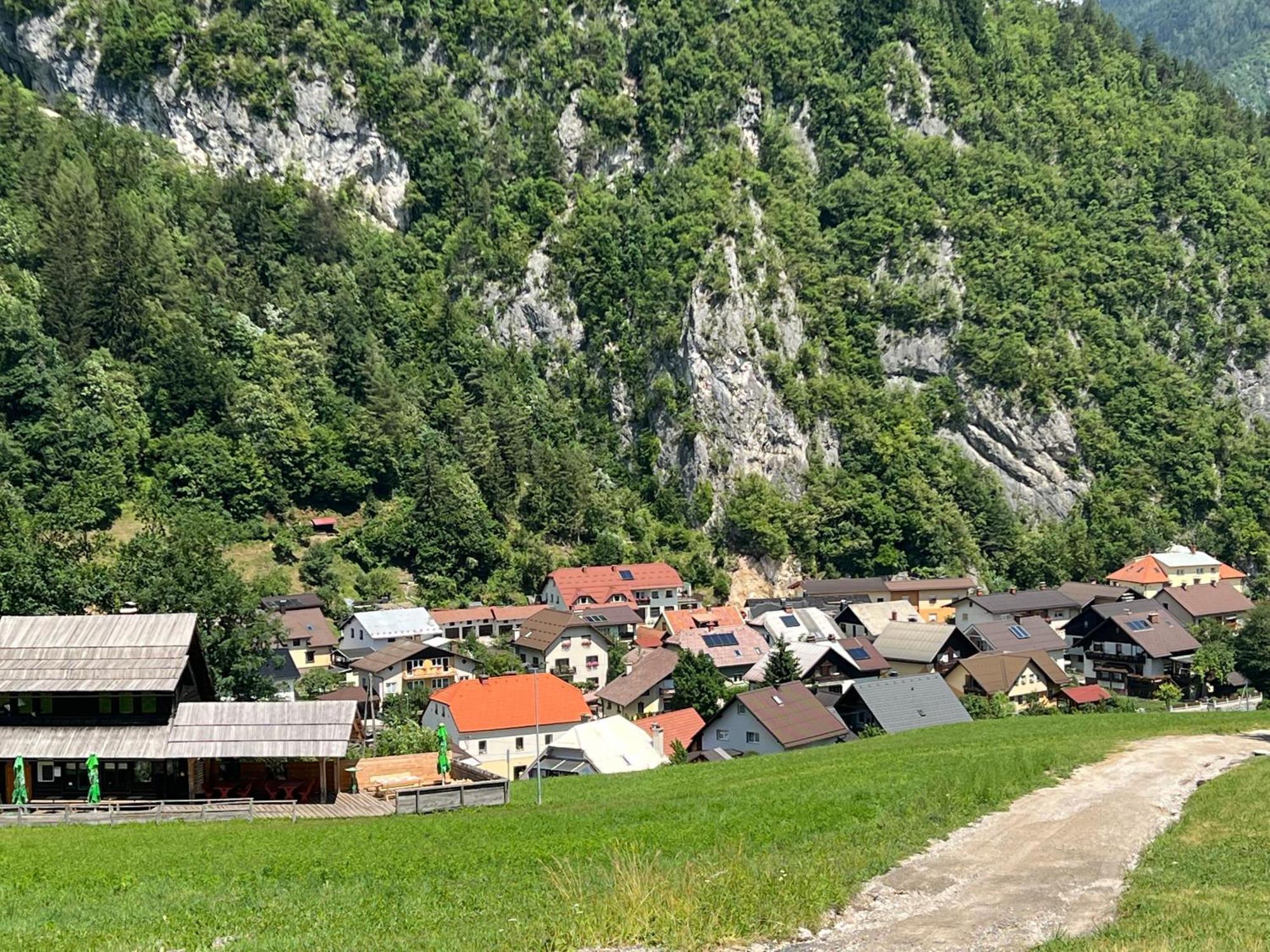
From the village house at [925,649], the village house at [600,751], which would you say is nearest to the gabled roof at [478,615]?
the village house at [925,649]

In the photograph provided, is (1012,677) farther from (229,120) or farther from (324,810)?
(229,120)

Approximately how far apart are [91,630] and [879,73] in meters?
136

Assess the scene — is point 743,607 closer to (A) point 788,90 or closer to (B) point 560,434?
(B) point 560,434

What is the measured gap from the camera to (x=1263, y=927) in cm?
1257

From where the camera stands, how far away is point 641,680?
6078 cm

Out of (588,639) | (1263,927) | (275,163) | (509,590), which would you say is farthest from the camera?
(275,163)

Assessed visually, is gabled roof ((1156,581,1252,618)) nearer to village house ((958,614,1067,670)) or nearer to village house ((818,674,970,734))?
village house ((958,614,1067,670))

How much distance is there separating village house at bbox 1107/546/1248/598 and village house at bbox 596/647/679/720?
50.8 metres

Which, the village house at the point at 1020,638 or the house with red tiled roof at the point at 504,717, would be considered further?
the village house at the point at 1020,638

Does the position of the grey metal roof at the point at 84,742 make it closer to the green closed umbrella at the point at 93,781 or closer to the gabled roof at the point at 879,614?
the green closed umbrella at the point at 93,781

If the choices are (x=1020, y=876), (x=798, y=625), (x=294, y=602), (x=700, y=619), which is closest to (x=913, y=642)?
(x=798, y=625)

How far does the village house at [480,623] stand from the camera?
259ft

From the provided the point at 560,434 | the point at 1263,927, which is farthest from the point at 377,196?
the point at 1263,927

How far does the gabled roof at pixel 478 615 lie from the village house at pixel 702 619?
1019 centimetres
